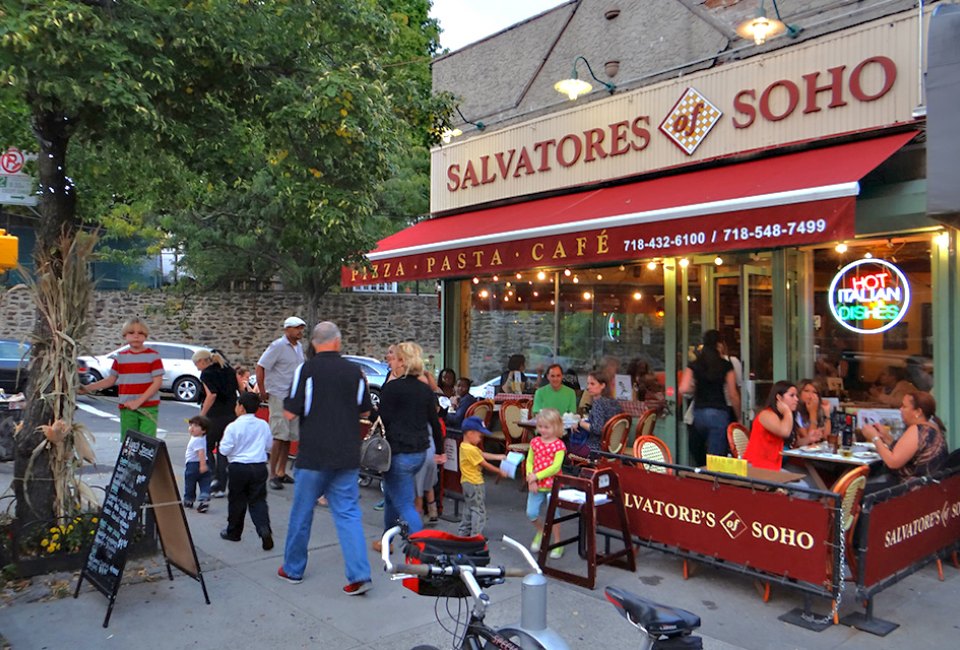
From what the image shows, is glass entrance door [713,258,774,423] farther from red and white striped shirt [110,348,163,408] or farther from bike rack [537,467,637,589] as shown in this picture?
red and white striped shirt [110,348,163,408]

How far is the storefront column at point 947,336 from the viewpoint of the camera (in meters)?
6.84

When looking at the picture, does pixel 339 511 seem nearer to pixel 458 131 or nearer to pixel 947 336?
pixel 947 336

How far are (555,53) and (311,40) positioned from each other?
16.6 feet

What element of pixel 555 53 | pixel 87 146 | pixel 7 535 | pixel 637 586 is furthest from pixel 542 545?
pixel 555 53

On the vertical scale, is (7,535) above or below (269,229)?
below

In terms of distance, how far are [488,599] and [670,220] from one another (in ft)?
17.2

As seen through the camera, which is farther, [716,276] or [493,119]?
[493,119]

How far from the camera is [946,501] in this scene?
18.5 ft

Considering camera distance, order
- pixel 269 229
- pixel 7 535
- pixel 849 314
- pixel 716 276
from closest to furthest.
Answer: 1. pixel 7 535
2. pixel 849 314
3. pixel 716 276
4. pixel 269 229

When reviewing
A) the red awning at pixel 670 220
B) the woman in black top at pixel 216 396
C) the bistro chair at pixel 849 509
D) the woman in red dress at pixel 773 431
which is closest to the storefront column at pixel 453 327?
the red awning at pixel 670 220

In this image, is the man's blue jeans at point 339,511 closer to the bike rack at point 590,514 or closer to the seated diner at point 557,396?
the bike rack at point 590,514

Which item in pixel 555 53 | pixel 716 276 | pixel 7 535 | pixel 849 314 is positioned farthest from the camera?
pixel 555 53

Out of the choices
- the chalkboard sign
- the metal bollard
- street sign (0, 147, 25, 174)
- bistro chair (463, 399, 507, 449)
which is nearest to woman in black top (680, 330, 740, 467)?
bistro chair (463, 399, 507, 449)

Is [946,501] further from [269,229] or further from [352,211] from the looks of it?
[269,229]
